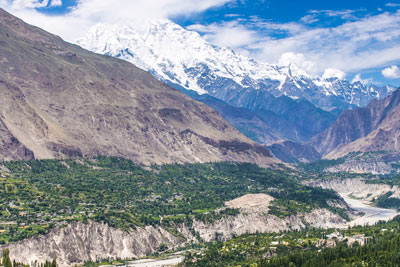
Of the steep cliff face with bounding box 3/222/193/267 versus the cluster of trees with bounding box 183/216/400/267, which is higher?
the steep cliff face with bounding box 3/222/193/267

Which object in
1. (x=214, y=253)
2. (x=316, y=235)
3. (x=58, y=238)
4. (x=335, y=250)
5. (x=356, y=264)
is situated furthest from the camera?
(x=316, y=235)

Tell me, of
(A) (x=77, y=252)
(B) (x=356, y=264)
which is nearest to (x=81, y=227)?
(A) (x=77, y=252)

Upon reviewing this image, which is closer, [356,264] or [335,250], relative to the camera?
[356,264]

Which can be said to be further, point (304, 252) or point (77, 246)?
point (77, 246)

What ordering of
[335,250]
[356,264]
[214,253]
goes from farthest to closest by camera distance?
[214,253], [335,250], [356,264]

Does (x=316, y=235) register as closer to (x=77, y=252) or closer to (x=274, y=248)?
(x=274, y=248)

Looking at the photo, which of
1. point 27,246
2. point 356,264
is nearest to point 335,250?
point 356,264

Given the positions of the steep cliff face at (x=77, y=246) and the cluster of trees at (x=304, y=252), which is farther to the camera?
the steep cliff face at (x=77, y=246)

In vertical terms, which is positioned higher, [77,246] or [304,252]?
[77,246]

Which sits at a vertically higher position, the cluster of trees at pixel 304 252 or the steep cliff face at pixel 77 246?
the steep cliff face at pixel 77 246

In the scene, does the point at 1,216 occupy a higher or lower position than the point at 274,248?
higher

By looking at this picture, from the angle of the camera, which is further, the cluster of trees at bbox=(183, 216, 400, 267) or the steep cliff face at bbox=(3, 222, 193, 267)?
the steep cliff face at bbox=(3, 222, 193, 267)
